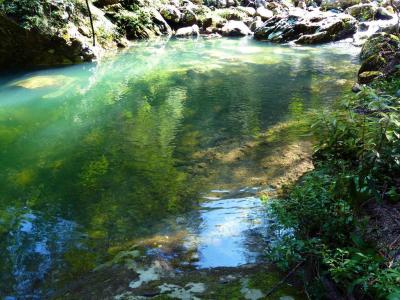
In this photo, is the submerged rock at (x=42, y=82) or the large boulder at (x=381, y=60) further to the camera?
the submerged rock at (x=42, y=82)

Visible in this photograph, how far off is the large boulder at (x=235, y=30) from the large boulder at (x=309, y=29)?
245 cm

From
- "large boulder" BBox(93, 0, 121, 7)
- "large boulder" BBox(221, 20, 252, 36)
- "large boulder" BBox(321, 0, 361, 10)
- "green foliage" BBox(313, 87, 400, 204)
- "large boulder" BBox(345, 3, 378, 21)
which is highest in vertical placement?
"large boulder" BBox(93, 0, 121, 7)

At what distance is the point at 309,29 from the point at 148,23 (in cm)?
984

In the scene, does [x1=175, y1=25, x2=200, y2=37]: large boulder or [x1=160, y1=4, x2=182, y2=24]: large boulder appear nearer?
[x1=175, y1=25, x2=200, y2=37]: large boulder

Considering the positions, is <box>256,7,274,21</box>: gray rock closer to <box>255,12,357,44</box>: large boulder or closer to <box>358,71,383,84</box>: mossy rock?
<box>255,12,357,44</box>: large boulder

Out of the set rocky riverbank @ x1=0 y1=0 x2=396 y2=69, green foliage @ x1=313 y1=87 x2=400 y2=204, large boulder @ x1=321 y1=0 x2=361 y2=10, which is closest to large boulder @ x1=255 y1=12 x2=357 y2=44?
rocky riverbank @ x1=0 y1=0 x2=396 y2=69

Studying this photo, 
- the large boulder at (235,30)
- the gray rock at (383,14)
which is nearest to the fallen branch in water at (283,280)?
the large boulder at (235,30)

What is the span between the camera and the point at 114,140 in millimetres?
7949

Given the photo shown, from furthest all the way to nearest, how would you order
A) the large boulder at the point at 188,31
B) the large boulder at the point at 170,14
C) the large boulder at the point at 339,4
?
1. the large boulder at the point at 339,4
2. the large boulder at the point at 170,14
3. the large boulder at the point at 188,31

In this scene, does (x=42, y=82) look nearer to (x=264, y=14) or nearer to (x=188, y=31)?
(x=188, y=31)

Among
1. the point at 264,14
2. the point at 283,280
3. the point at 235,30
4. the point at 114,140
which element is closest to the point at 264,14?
the point at 264,14

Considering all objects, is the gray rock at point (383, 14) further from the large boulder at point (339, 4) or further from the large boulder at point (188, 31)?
the large boulder at point (188, 31)

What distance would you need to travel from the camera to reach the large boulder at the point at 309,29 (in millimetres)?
22969

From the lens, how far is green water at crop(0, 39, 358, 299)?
4723 mm
